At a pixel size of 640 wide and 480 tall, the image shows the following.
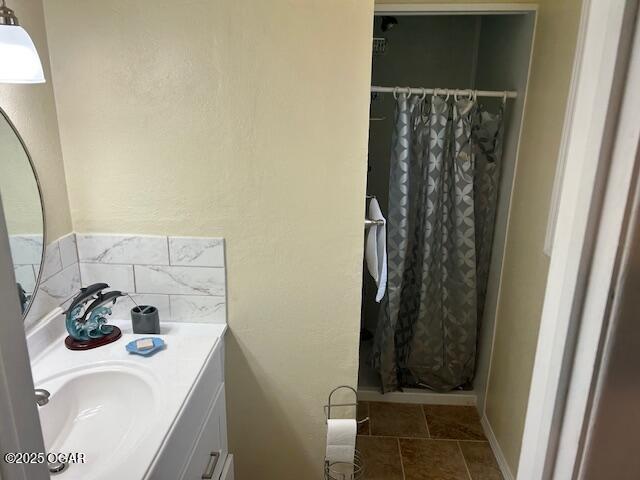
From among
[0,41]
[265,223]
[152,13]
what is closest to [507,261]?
[265,223]

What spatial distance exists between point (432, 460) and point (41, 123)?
2.21 m

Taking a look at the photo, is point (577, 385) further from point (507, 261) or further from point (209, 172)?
point (507, 261)

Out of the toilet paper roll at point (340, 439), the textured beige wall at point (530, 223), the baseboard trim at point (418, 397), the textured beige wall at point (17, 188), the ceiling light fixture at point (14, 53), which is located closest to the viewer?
the ceiling light fixture at point (14, 53)

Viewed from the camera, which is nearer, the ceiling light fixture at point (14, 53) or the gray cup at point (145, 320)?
the ceiling light fixture at point (14, 53)

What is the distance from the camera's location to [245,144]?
1510 millimetres

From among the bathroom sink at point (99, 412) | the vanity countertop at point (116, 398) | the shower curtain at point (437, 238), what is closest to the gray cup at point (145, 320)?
the vanity countertop at point (116, 398)

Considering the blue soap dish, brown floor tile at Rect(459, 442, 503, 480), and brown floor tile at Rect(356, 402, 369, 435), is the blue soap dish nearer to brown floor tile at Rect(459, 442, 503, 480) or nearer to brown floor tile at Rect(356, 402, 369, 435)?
brown floor tile at Rect(356, 402, 369, 435)

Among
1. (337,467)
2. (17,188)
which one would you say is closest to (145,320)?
(17,188)

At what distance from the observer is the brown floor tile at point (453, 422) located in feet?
8.06

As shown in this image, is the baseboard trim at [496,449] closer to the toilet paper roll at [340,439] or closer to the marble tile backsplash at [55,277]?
the toilet paper roll at [340,439]

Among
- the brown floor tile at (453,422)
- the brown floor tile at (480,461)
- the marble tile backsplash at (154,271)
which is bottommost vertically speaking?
the brown floor tile at (480,461)

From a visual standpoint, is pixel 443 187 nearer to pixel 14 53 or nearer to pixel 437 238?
pixel 437 238

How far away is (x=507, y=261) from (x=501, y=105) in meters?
0.78

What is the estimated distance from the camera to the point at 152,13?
1.42 m
